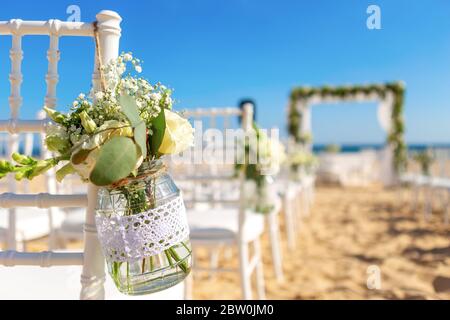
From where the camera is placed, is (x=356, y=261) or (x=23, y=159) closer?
(x=23, y=159)

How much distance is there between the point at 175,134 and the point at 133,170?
0.28ft

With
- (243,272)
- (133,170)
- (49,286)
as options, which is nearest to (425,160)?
(243,272)

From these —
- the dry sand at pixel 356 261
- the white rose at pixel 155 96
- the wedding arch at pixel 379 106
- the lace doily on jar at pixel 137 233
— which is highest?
the wedding arch at pixel 379 106

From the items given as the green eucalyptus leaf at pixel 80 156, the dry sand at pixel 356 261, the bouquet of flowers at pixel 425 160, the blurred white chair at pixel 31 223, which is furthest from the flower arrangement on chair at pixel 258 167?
the bouquet of flowers at pixel 425 160

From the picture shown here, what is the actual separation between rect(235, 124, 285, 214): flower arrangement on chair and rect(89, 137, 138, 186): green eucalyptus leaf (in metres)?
1.03

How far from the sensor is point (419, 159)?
15.8ft

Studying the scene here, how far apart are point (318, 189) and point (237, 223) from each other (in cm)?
637

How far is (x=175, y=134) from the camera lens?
59 cm

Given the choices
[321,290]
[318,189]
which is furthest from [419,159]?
[321,290]

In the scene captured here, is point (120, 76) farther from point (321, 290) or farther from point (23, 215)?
point (321, 290)

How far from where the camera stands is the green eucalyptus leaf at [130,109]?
536mm

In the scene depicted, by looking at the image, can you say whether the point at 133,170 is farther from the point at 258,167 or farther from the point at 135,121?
the point at 258,167

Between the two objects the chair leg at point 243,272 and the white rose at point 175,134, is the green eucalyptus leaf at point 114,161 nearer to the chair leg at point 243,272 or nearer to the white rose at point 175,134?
the white rose at point 175,134

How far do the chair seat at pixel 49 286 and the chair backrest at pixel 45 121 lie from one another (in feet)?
0.43
